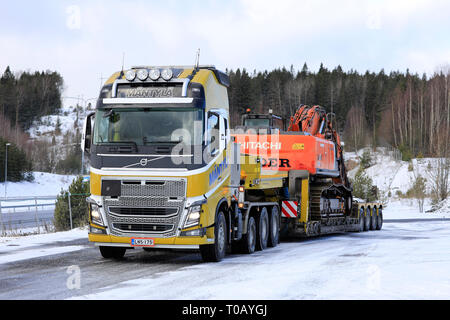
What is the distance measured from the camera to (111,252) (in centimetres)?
1365

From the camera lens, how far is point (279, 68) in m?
124

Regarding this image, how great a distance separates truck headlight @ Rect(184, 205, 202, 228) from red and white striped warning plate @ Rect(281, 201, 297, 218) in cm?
697

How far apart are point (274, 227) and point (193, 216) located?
567 centimetres

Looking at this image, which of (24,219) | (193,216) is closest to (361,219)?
(193,216)

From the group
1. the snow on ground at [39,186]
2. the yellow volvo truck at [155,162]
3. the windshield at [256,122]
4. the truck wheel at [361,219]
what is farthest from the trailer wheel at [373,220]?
the snow on ground at [39,186]

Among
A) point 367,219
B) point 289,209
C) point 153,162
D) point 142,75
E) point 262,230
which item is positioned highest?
point 142,75

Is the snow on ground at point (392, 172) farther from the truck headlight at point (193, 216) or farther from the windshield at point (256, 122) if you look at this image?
the truck headlight at point (193, 216)

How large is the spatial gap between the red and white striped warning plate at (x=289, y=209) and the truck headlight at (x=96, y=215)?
752cm

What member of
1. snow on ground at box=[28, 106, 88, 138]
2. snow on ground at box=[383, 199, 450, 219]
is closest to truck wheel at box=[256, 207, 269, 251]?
snow on ground at box=[383, 199, 450, 219]

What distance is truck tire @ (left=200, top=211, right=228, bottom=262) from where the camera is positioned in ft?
41.8

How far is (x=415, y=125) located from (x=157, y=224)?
246ft

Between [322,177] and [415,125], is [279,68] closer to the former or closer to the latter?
[415,125]

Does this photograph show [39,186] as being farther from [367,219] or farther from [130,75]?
[130,75]
